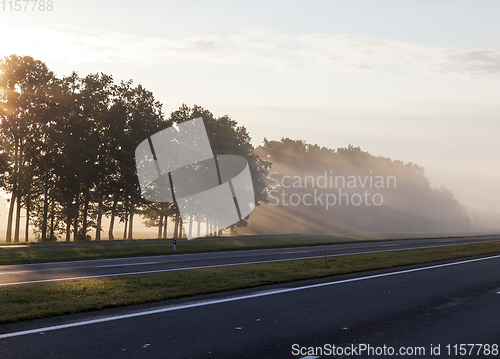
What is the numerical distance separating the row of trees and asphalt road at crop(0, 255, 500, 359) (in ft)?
120

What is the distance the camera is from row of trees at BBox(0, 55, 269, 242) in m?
41.4

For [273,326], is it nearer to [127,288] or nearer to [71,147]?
[127,288]

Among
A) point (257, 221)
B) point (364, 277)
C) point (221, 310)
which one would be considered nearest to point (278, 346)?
point (221, 310)

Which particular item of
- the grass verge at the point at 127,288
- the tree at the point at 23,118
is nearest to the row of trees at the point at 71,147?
the tree at the point at 23,118

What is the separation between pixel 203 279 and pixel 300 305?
471cm

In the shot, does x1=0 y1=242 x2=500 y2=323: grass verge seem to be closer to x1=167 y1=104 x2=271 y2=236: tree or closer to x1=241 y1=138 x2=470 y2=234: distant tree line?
x1=167 y1=104 x2=271 y2=236: tree

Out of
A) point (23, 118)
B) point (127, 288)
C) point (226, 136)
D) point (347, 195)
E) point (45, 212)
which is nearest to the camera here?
point (127, 288)

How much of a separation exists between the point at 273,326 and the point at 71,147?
3994 centimetres

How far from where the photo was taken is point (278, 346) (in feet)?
21.2

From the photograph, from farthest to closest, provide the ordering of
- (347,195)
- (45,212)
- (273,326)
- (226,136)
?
(347,195) → (226,136) → (45,212) → (273,326)

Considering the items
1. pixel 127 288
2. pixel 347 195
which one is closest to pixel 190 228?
pixel 127 288

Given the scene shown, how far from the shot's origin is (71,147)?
43.6m

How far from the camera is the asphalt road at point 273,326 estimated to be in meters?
6.27

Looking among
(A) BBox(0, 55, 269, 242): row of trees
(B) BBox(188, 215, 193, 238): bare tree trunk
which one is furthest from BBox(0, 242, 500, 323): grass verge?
(B) BBox(188, 215, 193, 238): bare tree trunk
